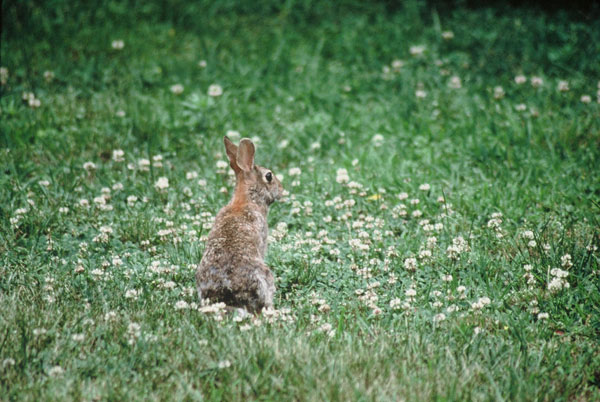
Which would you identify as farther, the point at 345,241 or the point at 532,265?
the point at 345,241

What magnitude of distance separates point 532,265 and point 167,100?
5507mm

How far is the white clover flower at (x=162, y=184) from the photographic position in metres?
6.91

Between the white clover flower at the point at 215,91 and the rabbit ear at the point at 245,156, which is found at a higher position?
the rabbit ear at the point at 245,156

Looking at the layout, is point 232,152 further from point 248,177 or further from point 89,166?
point 89,166

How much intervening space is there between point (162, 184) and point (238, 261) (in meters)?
2.39

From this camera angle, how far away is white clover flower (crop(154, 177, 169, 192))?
6.91m

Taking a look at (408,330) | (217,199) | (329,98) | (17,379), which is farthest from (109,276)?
(329,98)

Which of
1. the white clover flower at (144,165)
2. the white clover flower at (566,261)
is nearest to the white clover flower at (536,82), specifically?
the white clover flower at (566,261)

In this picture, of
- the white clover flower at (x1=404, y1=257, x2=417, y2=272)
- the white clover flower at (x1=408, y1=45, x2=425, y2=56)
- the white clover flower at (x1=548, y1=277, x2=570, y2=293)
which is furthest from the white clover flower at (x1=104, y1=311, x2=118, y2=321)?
the white clover flower at (x1=408, y1=45, x2=425, y2=56)

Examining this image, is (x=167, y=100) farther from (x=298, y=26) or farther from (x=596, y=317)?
(x=596, y=317)

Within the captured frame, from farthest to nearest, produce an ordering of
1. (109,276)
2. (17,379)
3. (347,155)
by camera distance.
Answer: (347,155), (109,276), (17,379)

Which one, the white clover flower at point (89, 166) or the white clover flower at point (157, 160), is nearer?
the white clover flower at point (89, 166)

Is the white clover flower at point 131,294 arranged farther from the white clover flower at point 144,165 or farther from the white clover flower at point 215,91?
the white clover flower at point 215,91

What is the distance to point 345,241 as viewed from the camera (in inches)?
247
